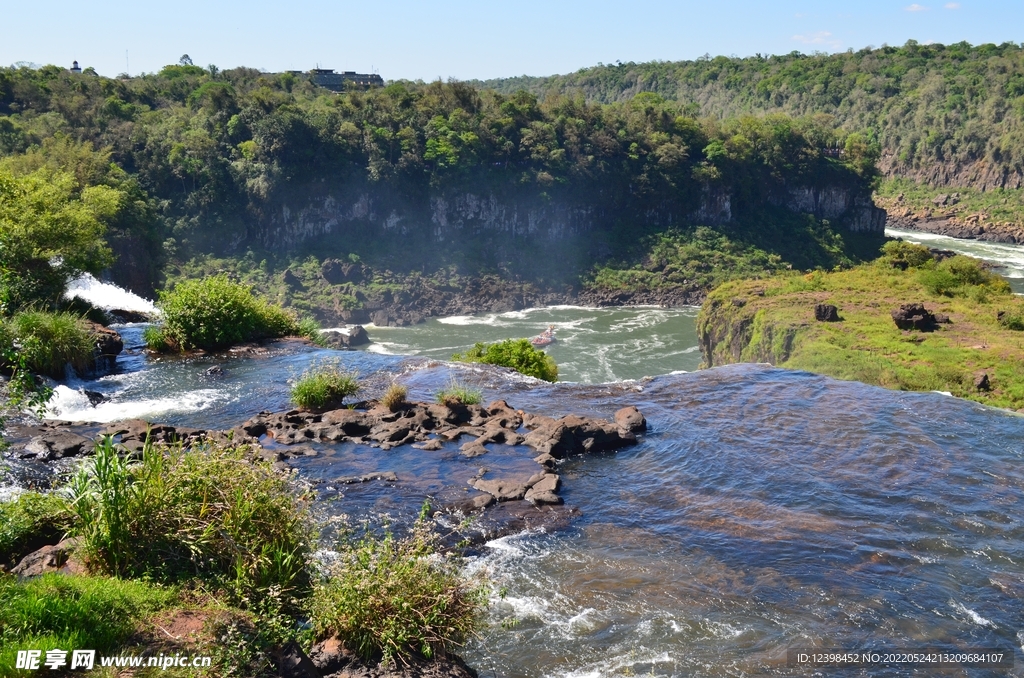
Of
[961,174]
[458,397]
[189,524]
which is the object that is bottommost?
Answer: [458,397]

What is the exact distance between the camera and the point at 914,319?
3616 cm

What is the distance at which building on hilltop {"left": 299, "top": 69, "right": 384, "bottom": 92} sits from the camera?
134 m

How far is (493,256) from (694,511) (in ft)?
259

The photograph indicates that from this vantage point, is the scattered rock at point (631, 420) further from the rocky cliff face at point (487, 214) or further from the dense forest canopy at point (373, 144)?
the rocky cliff face at point (487, 214)

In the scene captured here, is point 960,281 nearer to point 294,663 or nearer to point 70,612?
point 294,663

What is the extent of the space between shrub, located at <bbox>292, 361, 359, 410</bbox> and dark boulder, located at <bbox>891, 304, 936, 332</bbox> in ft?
87.1

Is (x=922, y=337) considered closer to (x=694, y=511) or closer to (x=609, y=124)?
(x=694, y=511)

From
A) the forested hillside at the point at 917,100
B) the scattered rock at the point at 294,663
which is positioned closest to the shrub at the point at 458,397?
the scattered rock at the point at 294,663

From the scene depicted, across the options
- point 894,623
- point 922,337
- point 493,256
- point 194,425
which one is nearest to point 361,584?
point 894,623

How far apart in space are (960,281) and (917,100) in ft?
435

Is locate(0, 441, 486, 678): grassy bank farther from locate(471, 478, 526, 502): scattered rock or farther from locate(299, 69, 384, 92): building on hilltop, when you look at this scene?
locate(299, 69, 384, 92): building on hilltop

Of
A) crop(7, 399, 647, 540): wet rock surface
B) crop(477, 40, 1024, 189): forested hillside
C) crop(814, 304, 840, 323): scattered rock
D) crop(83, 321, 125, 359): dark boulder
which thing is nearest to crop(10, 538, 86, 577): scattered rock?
crop(7, 399, 647, 540): wet rock surface

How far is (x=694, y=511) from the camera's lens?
15484 millimetres

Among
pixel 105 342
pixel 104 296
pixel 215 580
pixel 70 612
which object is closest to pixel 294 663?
pixel 215 580
